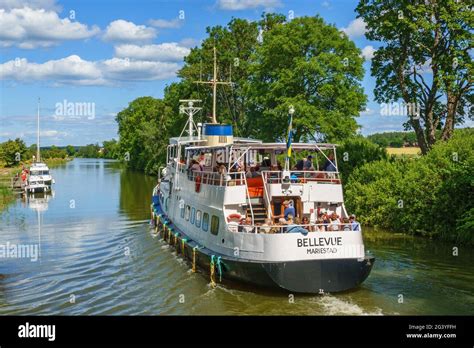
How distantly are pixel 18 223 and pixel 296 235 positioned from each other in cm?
2663

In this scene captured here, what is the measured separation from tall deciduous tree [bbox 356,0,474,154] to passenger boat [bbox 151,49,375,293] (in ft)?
53.5

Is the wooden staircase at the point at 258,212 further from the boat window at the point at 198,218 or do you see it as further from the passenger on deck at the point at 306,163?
the boat window at the point at 198,218

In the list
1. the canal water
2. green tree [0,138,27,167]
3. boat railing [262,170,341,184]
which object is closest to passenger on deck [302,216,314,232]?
boat railing [262,170,341,184]

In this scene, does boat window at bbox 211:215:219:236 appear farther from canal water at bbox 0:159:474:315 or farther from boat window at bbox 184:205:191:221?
boat window at bbox 184:205:191:221

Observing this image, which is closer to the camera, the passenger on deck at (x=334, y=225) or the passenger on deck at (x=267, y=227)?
the passenger on deck at (x=267, y=227)

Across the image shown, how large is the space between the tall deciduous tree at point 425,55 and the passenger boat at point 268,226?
16295 mm

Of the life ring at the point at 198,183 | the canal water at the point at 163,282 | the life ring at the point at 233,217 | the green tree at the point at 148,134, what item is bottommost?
the canal water at the point at 163,282

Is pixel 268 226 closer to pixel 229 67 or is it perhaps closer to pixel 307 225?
pixel 307 225

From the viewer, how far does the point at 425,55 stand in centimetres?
4044

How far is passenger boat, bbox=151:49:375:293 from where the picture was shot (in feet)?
67.4

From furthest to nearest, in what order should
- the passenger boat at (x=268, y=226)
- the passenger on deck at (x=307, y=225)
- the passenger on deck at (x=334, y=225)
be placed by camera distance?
the passenger on deck at (x=334, y=225) < the passenger on deck at (x=307, y=225) < the passenger boat at (x=268, y=226)

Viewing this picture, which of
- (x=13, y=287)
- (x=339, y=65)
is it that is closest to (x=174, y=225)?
(x=13, y=287)

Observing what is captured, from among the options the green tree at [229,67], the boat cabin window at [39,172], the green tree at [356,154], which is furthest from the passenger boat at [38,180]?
the green tree at [356,154]

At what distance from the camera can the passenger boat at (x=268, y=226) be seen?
20531 mm
